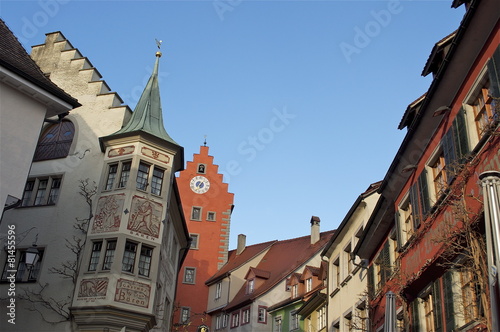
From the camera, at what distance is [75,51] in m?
25.8

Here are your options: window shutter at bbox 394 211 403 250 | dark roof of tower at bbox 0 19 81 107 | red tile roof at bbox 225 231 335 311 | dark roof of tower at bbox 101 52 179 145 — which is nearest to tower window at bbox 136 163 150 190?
dark roof of tower at bbox 101 52 179 145

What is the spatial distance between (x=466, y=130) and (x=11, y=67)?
10.3 metres

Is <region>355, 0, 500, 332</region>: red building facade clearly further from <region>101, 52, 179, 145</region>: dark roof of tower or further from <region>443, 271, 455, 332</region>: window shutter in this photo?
<region>101, 52, 179, 145</region>: dark roof of tower

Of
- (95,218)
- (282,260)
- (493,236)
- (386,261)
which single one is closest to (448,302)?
→ (493,236)

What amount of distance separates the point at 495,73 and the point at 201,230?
132 ft

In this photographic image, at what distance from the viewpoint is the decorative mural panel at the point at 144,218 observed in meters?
20.7

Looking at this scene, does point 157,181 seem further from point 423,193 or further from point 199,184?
point 199,184

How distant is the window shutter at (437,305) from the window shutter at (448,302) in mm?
391

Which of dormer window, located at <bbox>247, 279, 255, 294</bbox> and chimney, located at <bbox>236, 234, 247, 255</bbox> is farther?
chimney, located at <bbox>236, 234, 247, 255</bbox>

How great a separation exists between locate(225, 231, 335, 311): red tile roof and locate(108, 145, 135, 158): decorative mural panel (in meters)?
20.7

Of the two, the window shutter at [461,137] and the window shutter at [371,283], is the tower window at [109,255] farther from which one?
the window shutter at [461,137]

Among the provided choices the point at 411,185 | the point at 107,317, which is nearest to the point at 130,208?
the point at 107,317

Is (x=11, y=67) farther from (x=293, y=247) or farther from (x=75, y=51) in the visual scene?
(x=293, y=247)

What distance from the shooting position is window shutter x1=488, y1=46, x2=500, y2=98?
33.5ft
